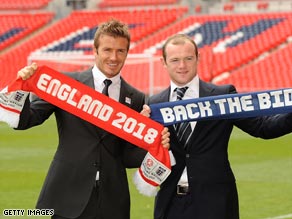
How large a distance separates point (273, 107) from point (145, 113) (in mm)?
885

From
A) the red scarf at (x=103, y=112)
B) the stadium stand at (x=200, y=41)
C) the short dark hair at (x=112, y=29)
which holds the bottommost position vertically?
the red scarf at (x=103, y=112)

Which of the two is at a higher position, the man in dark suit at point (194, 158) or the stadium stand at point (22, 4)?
→ the stadium stand at point (22, 4)

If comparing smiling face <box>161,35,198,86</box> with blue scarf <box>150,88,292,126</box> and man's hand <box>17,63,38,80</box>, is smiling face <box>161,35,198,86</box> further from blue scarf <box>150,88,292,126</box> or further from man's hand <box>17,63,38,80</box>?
man's hand <box>17,63,38,80</box>

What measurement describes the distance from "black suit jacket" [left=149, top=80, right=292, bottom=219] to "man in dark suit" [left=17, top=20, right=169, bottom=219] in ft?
0.82

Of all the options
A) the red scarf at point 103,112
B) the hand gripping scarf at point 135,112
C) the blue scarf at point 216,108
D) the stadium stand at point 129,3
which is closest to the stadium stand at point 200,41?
the stadium stand at point 129,3

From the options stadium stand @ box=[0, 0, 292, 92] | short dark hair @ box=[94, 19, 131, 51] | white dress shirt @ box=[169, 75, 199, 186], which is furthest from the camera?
stadium stand @ box=[0, 0, 292, 92]

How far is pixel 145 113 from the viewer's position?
526 cm

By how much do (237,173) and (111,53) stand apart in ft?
26.0

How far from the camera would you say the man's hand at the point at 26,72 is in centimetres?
501

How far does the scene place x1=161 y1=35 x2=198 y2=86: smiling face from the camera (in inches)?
202

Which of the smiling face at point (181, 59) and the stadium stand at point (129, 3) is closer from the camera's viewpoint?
the smiling face at point (181, 59)

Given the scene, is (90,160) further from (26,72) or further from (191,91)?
(191,91)

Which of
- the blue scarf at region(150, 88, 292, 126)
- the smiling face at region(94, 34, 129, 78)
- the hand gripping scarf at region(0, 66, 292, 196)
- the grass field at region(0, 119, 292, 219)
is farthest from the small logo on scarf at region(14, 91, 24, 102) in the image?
the grass field at region(0, 119, 292, 219)

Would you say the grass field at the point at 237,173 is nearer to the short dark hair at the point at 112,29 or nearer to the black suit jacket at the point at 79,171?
the black suit jacket at the point at 79,171
